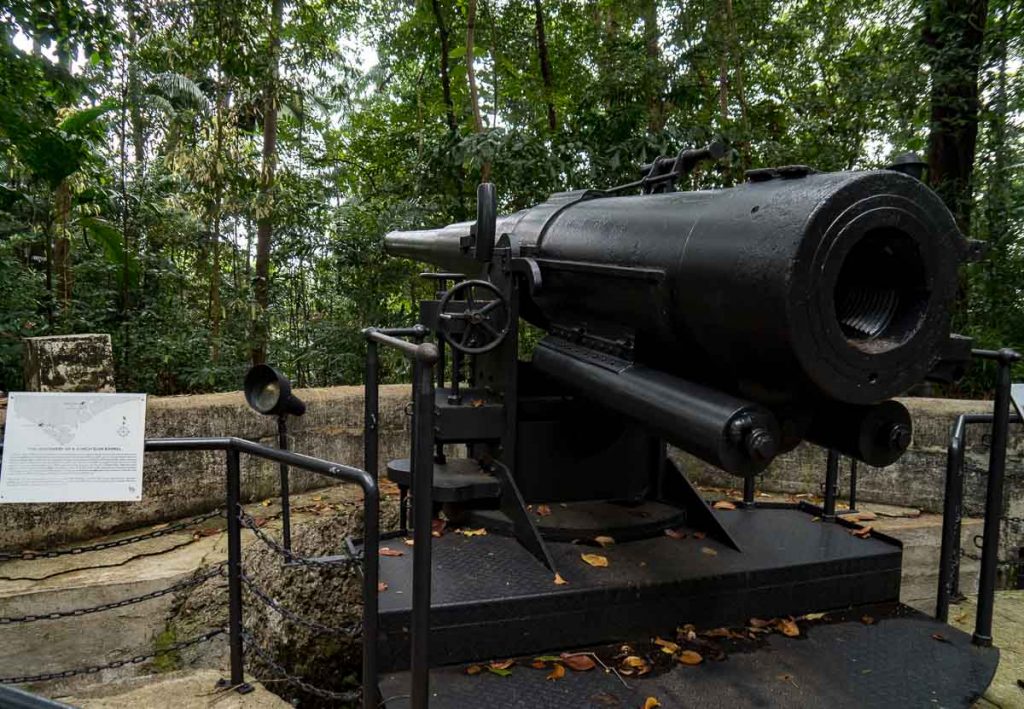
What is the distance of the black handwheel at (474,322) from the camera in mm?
3150

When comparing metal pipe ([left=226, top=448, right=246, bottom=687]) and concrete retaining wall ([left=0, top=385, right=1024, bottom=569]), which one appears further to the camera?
concrete retaining wall ([left=0, top=385, right=1024, bottom=569])

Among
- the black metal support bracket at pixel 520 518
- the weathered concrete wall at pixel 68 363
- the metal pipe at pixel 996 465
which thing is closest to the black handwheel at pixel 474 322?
the black metal support bracket at pixel 520 518

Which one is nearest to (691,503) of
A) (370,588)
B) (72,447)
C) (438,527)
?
(438,527)

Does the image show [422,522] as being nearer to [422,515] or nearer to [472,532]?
[422,515]

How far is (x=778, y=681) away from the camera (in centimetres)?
249

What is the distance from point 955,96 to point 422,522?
6.95 meters

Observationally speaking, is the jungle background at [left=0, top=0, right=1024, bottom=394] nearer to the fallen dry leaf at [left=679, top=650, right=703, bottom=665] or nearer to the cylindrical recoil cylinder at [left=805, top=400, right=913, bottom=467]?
the cylindrical recoil cylinder at [left=805, top=400, right=913, bottom=467]

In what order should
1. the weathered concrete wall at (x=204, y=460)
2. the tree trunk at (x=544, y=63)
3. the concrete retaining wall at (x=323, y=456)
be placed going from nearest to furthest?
the weathered concrete wall at (x=204, y=460)
the concrete retaining wall at (x=323, y=456)
the tree trunk at (x=544, y=63)

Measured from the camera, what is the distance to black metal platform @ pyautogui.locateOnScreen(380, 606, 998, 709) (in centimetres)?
236

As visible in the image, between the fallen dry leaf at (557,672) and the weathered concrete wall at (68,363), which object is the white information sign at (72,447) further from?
the weathered concrete wall at (68,363)

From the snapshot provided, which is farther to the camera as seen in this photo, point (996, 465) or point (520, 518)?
point (520, 518)

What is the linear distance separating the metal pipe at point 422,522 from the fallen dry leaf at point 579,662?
0.70m

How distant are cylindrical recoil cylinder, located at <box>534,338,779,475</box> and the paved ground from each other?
5.80 feet

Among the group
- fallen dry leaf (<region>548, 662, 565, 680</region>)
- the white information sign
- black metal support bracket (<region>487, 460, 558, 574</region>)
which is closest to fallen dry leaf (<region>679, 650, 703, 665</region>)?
fallen dry leaf (<region>548, 662, 565, 680</region>)
